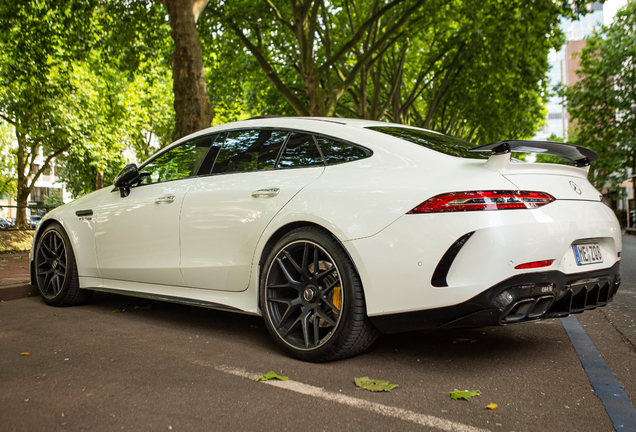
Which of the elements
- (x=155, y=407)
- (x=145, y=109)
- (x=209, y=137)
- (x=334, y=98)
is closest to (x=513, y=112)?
(x=334, y=98)

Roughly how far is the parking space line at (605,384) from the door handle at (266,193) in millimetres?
2124

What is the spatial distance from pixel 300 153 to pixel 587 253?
1.85m

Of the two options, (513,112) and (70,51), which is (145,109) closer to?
(70,51)

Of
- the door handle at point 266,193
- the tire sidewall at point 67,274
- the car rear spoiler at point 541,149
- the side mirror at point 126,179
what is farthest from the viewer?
the tire sidewall at point 67,274

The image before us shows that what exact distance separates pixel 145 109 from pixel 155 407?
28.2 metres

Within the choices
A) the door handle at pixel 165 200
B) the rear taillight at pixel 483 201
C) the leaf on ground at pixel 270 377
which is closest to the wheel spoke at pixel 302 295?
the leaf on ground at pixel 270 377

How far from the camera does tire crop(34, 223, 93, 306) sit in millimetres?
5215

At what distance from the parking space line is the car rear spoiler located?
3.96ft

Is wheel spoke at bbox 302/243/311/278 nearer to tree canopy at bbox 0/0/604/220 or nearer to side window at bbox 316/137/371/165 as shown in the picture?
side window at bbox 316/137/371/165

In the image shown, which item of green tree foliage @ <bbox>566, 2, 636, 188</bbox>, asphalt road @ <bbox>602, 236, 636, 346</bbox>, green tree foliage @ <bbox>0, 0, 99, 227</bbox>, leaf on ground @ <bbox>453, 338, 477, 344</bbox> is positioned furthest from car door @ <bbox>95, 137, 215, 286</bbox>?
green tree foliage @ <bbox>566, 2, 636, 188</bbox>

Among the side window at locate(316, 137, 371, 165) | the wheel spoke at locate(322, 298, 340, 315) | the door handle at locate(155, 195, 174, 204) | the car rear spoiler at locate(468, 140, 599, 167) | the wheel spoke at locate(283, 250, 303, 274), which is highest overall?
the side window at locate(316, 137, 371, 165)

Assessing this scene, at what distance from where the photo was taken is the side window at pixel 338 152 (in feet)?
11.3

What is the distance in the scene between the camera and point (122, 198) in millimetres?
4848

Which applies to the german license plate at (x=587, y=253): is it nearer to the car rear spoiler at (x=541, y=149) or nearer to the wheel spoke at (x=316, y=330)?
the car rear spoiler at (x=541, y=149)
